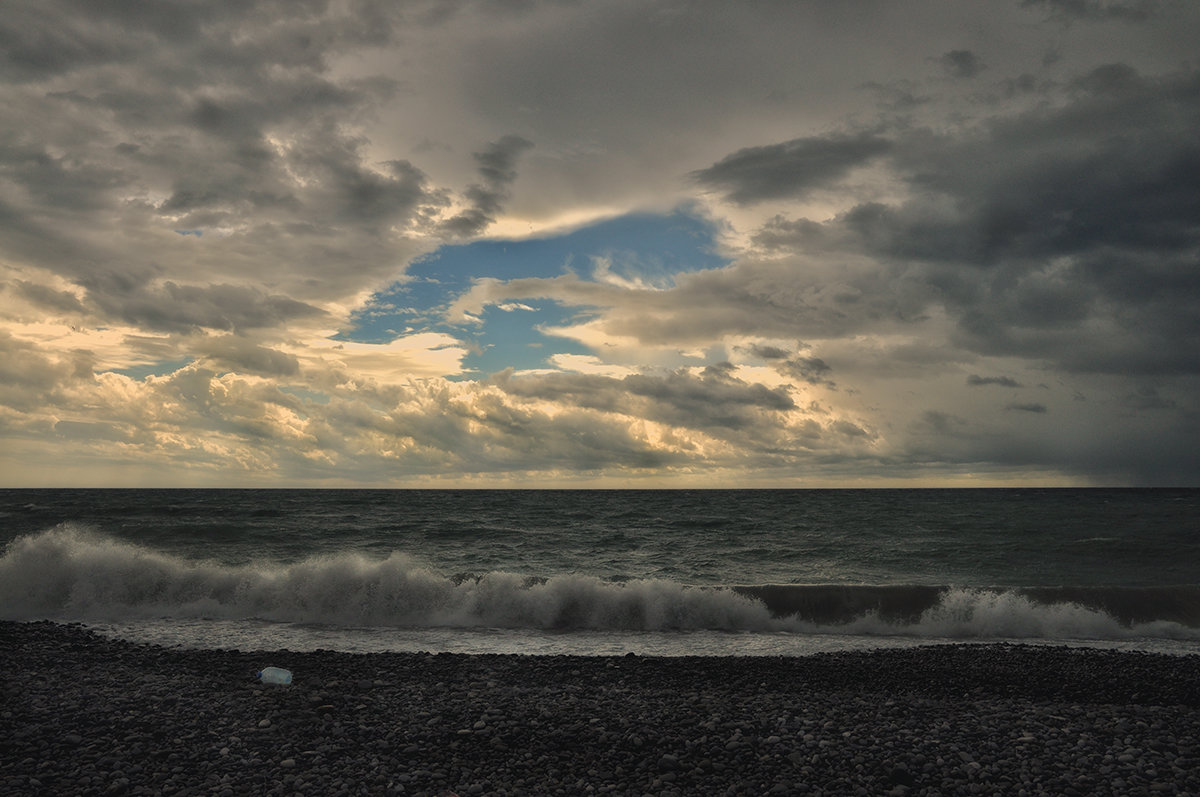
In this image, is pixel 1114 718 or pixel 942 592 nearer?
pixel 1114 718

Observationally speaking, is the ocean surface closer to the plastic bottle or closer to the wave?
the wave

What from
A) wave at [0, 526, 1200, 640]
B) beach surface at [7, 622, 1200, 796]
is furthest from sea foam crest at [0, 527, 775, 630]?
beach surface at [7, 622, 1200, 796]

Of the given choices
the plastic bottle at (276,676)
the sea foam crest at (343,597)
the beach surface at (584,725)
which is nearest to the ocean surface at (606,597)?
the sea foam crest at (343,597)

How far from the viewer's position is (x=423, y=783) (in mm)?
6547

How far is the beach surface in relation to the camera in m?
6.60

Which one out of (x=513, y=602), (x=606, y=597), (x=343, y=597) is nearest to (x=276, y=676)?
(x=343, y=597)

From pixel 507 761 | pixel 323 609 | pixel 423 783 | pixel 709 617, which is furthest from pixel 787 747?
pixel 323 609

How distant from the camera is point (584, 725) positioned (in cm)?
803

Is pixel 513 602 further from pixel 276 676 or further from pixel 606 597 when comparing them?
pixel 276 676

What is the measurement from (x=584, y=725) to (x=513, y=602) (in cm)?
931

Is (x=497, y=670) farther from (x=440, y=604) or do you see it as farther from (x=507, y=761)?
(x=440, y=604)

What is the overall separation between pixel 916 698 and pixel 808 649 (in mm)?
4463

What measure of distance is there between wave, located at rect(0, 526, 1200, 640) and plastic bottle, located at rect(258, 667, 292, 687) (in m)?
6.42

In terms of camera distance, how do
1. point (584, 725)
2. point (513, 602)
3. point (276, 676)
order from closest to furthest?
1. point (584, 725)
2. point (276, 676)
3. point (513, 602)
